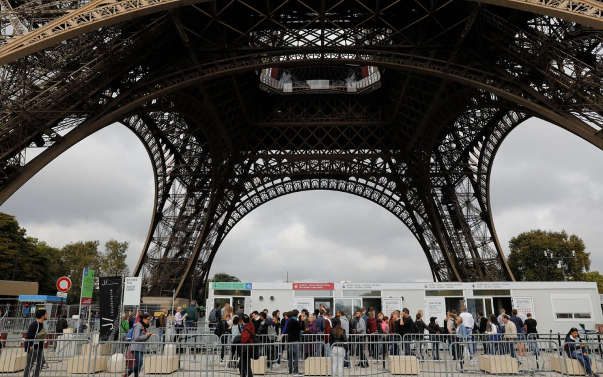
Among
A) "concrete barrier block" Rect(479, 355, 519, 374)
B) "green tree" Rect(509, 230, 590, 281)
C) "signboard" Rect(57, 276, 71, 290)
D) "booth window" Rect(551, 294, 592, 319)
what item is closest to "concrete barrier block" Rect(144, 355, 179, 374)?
"signboard" Rect(57, 276, 71, 290)

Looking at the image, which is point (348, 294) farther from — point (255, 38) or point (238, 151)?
point (238, 151)

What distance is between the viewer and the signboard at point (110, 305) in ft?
50.3

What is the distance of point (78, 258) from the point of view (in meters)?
67.9

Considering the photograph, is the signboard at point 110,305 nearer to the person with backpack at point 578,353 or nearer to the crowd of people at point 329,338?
the crowd of people at point 329,338

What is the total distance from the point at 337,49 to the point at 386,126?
46.4ft

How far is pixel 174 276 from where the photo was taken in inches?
1332

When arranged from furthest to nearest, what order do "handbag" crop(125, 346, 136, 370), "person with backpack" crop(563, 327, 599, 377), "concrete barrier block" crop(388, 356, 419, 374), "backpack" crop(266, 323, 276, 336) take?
"backpack" crop(266, 323, 276, 336)
"concrete barrier block" crop(388, 356, 419, 374)
"person with backpack" crop(563, 327, 599, 377)
"handbag" crop(125, 346, 136, 370)

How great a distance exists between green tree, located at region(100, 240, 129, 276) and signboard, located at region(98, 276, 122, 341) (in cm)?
5714

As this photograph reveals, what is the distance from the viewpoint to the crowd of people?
34.5 feet

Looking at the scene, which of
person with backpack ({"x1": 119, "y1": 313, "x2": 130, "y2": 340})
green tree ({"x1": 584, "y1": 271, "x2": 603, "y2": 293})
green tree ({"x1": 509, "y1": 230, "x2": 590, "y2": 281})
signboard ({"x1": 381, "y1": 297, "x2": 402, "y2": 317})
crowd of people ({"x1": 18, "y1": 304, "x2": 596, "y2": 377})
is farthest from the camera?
green tree ({"x1": 584, "y1": 271, "x2": 603, "y2": 293})

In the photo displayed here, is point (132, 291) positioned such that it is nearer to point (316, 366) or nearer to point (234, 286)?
point (234, 286)

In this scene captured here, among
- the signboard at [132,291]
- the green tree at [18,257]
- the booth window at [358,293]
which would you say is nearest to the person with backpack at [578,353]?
the booth window at [358,293]

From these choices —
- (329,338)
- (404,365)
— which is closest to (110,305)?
(329,338)

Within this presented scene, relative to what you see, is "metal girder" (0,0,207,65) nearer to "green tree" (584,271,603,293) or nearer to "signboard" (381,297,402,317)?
"signboard" (381,297,402,317)
